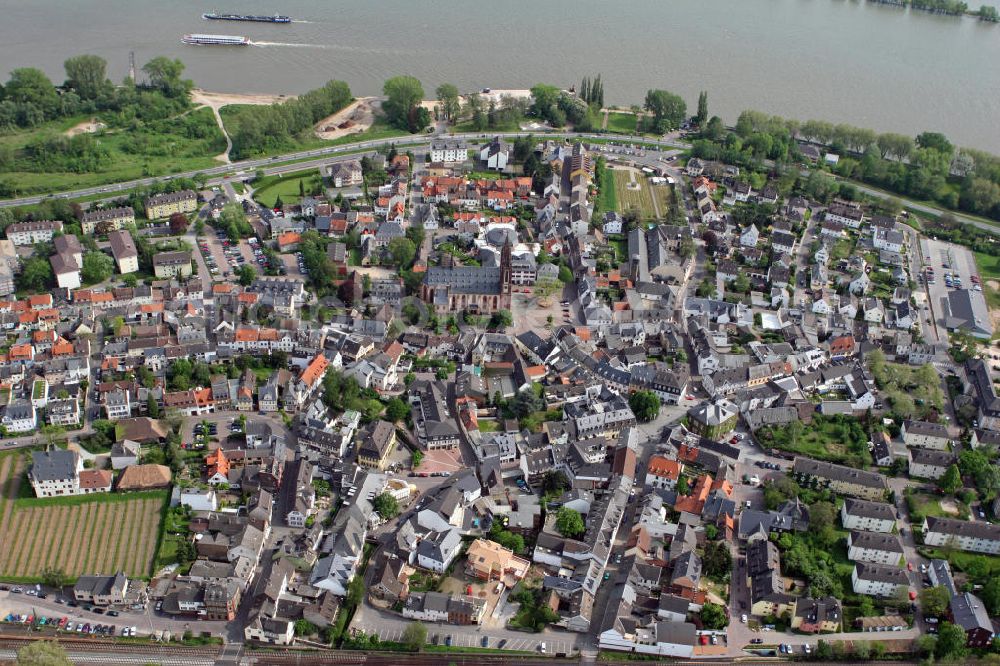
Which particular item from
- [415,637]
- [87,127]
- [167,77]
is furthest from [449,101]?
[415,637]

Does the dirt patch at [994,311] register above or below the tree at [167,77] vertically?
below

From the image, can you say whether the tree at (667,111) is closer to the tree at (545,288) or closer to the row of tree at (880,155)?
the row of tree at (880,155)

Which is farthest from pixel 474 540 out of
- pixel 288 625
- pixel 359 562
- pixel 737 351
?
pixel 737 351

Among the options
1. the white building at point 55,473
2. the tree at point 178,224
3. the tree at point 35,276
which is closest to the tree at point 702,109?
the tree at point 178,224

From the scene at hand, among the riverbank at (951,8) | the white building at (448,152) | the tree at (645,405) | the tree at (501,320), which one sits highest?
the riverbank at (951,8)

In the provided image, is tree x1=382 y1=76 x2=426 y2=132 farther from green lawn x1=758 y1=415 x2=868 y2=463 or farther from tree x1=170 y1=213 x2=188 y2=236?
green lawn x1=758 y1=415 x2=868 y2=463

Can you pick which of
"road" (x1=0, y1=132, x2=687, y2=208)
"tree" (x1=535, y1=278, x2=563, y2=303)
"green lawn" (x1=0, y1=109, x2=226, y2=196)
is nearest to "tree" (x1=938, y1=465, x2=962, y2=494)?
"tree" (x1=535, y1=278, x2=563, y2=303)

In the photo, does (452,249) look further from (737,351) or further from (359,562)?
(359,562)
